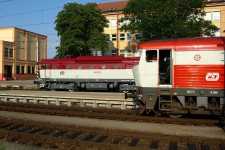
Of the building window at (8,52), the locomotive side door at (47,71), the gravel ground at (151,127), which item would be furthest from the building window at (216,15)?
the building window at (8,52)

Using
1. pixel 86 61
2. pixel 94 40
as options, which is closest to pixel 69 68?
pixel 86 61

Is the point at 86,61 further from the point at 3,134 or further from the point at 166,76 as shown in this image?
the point at 3,134

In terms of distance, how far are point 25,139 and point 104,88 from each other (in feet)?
64.3

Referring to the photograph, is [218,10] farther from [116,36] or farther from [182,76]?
[182,76]

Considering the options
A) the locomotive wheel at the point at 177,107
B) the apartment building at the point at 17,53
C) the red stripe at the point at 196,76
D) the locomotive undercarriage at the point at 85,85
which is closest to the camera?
the red stripe at the point at 196,76

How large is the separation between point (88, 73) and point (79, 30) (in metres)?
10.2

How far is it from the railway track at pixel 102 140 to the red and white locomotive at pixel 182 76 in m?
3.10

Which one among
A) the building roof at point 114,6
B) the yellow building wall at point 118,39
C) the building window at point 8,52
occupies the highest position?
the building roof at point 114,6

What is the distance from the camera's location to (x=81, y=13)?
123ft

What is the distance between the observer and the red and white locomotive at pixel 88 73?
27625 mm

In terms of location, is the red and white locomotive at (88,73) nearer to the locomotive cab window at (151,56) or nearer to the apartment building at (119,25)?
the locomotive cab window at (151,56)

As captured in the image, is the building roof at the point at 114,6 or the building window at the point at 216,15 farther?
the building roof at the point at 114,6

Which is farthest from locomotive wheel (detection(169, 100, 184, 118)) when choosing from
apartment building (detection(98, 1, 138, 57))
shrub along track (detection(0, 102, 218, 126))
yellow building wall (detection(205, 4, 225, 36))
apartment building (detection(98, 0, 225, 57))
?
apartment building (detection(98, 1, 138, 57))

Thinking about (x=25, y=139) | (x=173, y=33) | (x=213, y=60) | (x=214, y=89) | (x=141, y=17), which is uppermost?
(x=141, y=17)
